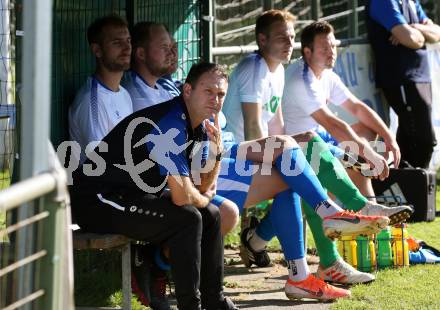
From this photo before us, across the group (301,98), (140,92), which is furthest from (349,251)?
(140,92)

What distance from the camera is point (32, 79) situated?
9.57 ft

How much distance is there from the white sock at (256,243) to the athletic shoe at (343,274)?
0.55 metres

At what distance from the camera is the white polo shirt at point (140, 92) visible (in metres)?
6.07

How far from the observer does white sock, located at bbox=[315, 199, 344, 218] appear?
5895 mm

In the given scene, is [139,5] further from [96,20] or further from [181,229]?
[181,229]

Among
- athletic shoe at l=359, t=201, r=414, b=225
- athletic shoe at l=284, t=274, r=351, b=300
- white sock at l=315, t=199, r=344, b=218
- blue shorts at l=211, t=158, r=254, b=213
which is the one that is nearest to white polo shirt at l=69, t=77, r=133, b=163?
blue shorts at l=211, t=158, r=254, b=213

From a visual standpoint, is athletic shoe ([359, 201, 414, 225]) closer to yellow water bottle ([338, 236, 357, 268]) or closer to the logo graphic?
yellow water bottle ([338, 236, 357, 268])

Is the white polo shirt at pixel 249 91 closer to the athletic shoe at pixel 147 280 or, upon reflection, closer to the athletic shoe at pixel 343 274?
the athletic shoe at pixel 343 274

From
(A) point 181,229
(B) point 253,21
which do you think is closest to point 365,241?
(A) point 181,229

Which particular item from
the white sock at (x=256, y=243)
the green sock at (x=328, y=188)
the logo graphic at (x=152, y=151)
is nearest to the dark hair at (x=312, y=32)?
the green sock at (x=328, y=188)

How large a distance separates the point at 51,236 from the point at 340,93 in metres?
4.84

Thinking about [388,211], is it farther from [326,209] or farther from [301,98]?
[301,98]

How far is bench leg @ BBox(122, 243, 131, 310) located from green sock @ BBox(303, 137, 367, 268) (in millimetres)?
1462

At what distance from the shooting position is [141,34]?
6.11 metres
